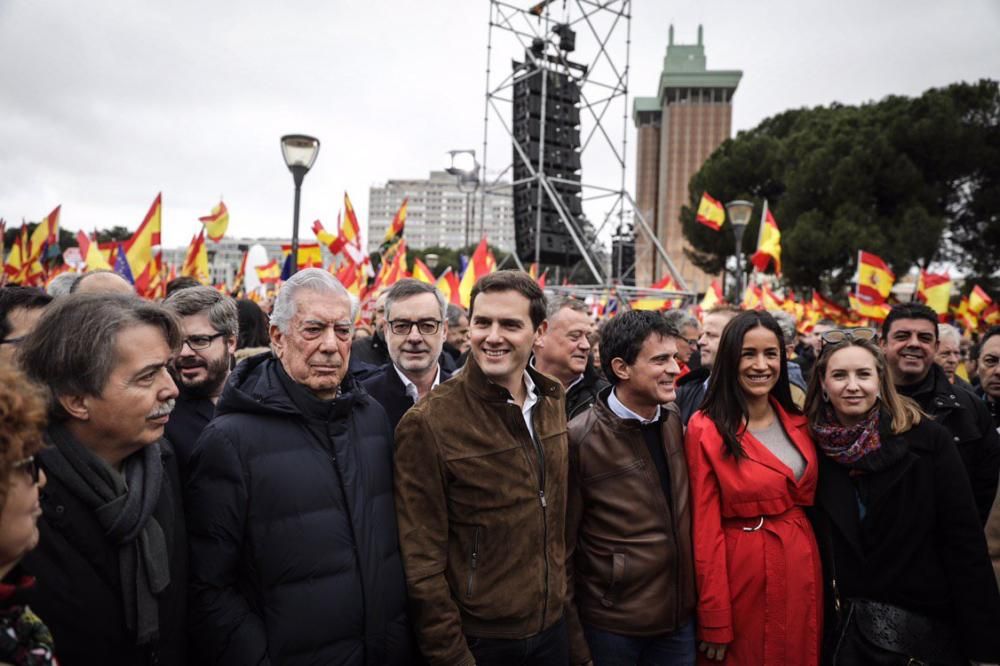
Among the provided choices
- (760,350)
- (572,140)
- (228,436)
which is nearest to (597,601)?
(760,350)

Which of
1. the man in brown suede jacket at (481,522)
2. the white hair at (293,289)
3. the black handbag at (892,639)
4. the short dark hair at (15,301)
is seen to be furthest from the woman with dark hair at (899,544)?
the short dark hair at (15,301)

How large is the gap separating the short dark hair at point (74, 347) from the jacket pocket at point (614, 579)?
6.14 ft

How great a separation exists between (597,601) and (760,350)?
4.24 ft

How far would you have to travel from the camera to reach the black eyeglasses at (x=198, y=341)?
272cm

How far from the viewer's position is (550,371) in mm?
4020

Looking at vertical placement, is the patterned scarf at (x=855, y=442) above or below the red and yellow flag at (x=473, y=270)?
below

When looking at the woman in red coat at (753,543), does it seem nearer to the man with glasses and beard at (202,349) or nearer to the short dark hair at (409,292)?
the short dark hair at (409,292)

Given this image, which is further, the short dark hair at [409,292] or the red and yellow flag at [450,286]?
the red and yellow flag at [450,286]

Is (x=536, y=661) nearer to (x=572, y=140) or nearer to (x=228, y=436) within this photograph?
(x=228, y=436)

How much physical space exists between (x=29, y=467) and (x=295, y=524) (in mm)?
788

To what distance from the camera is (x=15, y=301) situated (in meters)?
3.23

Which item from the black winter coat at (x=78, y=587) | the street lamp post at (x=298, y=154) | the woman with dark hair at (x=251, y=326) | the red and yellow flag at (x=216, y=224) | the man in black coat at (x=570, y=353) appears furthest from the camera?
the red and yellow flag at (x=216, y=224)

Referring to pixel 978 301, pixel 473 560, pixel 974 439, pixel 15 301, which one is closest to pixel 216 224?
pixel 15 301

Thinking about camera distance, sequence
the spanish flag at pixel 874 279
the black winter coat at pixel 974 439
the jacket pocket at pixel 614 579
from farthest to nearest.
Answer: the spanish flag at pixel 874 279
the black winter coat at pixel 974 439
the jacket pocket at pixel 614 579
